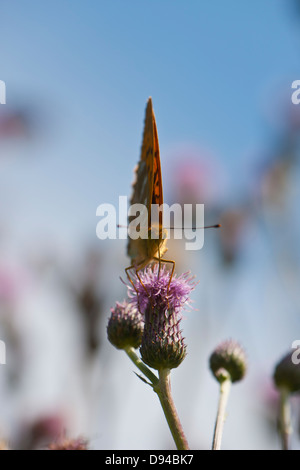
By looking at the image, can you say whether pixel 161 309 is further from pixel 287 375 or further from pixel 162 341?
pixel 287 375

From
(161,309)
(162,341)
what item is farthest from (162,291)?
(162,341)

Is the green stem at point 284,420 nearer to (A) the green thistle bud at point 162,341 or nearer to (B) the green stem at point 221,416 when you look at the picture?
(B) the green stem at point 221,416

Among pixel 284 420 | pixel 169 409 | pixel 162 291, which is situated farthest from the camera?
pixel 162 291

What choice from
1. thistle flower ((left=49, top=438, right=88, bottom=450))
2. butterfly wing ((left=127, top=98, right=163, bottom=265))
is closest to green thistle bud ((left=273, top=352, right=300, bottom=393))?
butterfly wing ((left=127, top=98, right=163, bottom=265))

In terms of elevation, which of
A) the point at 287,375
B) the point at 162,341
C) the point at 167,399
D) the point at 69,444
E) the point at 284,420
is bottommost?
the point at 69,444

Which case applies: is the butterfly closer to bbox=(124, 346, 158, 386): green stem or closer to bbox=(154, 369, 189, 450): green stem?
bbox=(124, 346, 158, 386): green stem

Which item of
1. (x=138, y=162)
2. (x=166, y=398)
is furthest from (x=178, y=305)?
(x=138, y=162)
